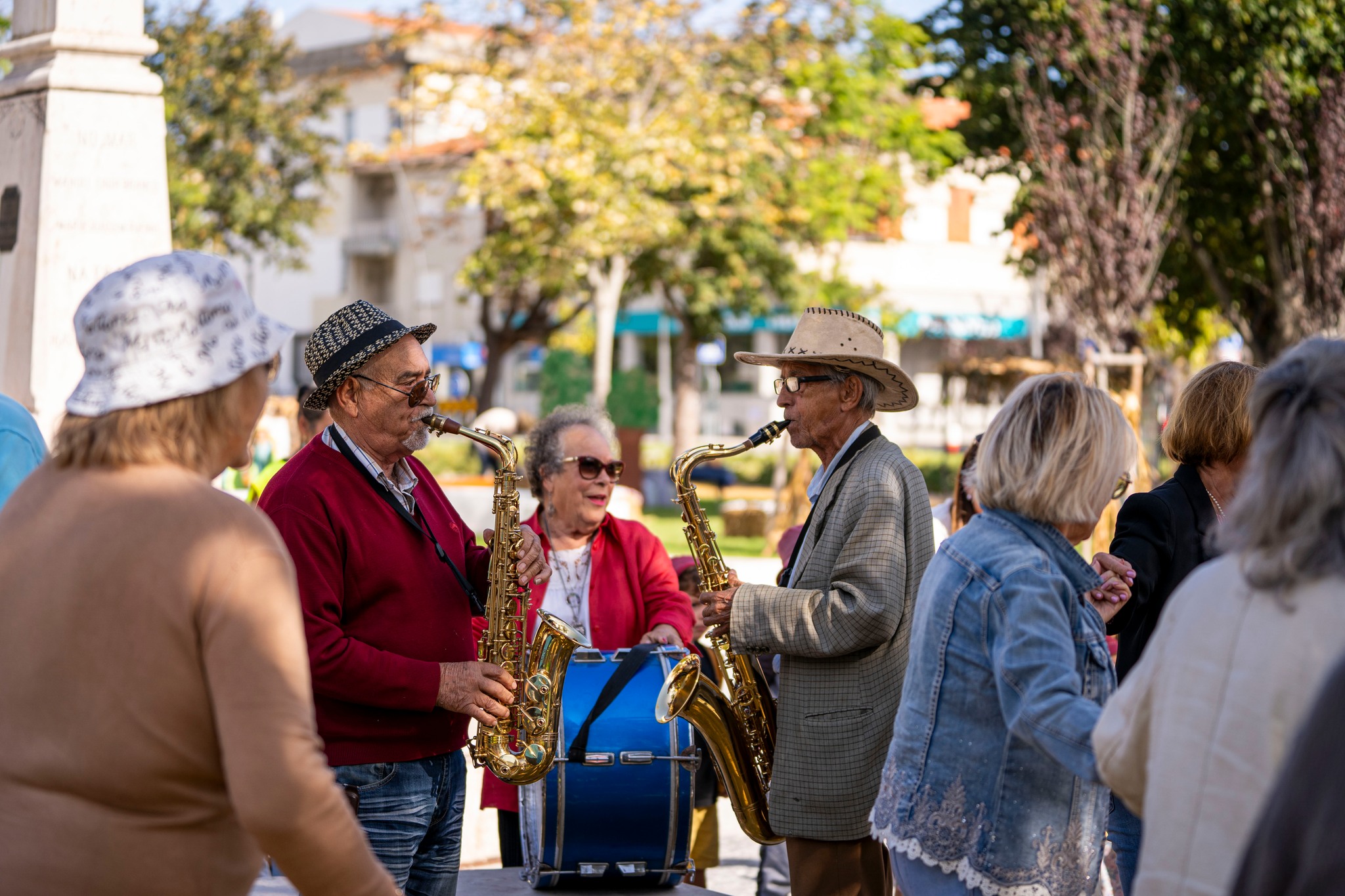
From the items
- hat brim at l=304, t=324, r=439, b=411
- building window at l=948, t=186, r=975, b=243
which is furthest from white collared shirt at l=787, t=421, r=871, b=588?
building window at l=948, t=186, r=975, b=243

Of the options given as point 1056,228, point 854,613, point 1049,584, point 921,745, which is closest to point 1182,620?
point 1049,584

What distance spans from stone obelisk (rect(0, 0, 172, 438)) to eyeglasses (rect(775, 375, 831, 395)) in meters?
3.34

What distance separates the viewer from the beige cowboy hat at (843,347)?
12.8 feet

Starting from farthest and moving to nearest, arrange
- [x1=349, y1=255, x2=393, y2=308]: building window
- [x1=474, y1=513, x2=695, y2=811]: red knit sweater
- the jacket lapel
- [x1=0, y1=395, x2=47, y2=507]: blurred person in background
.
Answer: [x1=349, y1=255, x2=393, y2=308]: building window → [x1=474, y1=513, x2=695, y2=811]: red knit sweater → the jacket lapel → [x1=0, y1=395, x2=47, y2=507]: blurred person in background

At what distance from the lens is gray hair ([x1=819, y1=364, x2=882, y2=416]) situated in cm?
394

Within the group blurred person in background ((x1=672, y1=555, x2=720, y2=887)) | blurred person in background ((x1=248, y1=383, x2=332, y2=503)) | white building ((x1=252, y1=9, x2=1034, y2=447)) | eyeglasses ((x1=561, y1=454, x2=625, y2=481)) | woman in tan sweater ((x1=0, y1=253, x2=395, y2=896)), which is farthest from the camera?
white building ((x1=252, y1=9, x2=1034, y2=447))

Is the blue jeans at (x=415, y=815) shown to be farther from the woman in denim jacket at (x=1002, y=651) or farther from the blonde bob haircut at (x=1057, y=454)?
the blonde bob haircut at (x=1057, y=454)

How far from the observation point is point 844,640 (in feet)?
11.7

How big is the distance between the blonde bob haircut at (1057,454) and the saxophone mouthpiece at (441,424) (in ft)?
4.99

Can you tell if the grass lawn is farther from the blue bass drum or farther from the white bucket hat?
the white bucket hat

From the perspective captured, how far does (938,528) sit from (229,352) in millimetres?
3749

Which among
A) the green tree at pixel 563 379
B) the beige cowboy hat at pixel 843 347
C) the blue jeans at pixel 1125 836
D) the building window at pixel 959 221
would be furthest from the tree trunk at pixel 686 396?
the blue jeans at pixel 1125 836

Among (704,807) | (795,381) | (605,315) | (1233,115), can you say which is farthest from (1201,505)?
(605,315)

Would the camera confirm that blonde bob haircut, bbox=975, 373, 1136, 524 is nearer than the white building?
Yes
